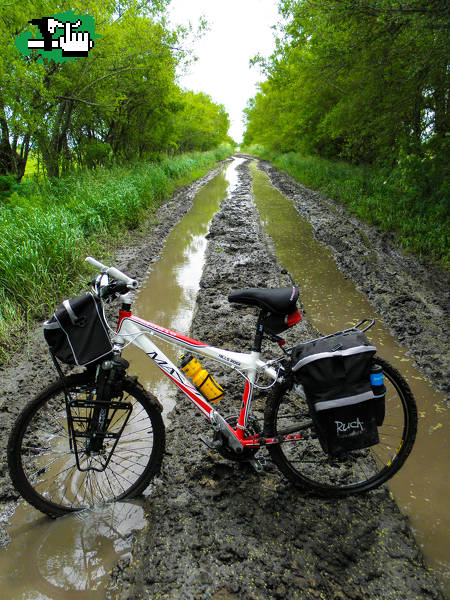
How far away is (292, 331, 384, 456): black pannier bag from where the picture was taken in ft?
6.15

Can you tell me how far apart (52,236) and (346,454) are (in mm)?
4887

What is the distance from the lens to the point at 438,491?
228 centimetres

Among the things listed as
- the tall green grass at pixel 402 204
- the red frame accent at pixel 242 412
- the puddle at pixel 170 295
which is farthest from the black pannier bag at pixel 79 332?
the tall green grass at pixel 402 204

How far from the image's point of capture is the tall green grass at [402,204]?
20.6 feet

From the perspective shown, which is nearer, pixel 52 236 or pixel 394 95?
pixel 52 236

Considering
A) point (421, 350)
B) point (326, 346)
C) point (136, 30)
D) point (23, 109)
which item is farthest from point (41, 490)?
point (136, 30)

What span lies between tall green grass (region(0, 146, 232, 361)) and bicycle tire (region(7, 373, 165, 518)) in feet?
5.07

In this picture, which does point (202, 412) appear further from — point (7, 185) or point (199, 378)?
point (7, 185)

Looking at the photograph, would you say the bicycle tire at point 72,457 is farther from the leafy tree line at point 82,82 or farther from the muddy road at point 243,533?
the leafy tree line at point 82,82

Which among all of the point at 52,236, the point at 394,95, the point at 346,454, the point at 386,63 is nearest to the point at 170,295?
the point at 52,236

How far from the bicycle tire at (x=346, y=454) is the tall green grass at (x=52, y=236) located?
2.96 metres

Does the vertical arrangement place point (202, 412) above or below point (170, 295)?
above

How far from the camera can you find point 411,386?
3193 mm

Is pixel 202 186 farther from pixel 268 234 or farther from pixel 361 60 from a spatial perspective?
pixel 361 60
